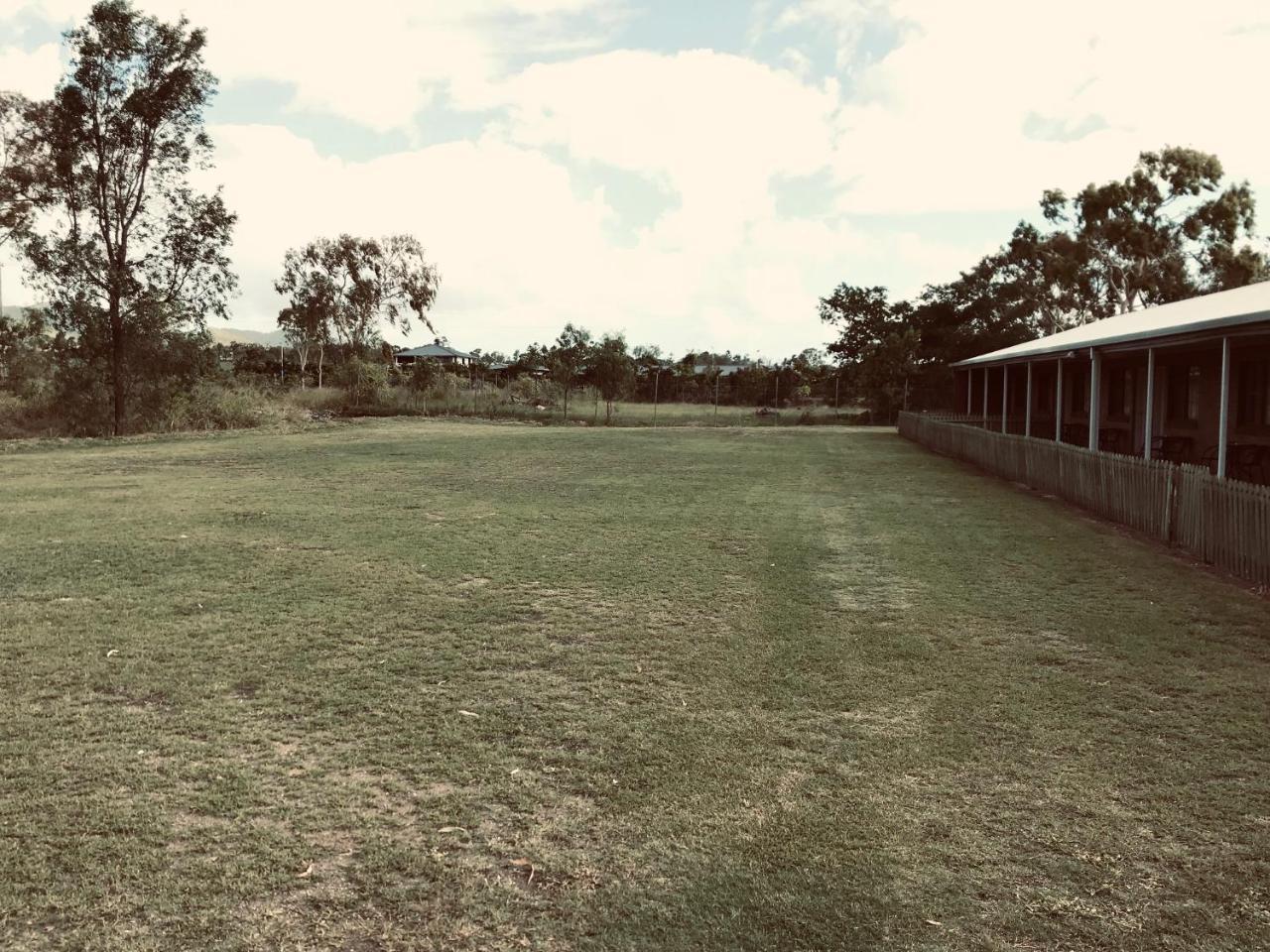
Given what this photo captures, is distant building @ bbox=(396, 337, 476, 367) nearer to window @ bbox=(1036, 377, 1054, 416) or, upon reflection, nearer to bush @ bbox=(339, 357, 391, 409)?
bush @ bbox=(339, 357, 391, 409)

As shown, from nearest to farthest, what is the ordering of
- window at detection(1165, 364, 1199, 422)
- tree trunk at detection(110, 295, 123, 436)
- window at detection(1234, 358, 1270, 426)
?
1. window at detection(1234, 358, 1270, 426)
2. window at detection(1165, 364, 1199, 422)
3. tree trunk at detection(110, 295, 123, 436)

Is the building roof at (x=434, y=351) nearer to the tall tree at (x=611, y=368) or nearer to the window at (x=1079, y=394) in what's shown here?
the tall tree at (x=611, y=368)

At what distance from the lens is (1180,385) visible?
20.3m

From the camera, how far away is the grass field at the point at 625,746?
3336mm

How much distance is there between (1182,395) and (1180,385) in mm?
223

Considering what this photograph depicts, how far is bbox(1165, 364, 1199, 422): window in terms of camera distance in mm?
19625

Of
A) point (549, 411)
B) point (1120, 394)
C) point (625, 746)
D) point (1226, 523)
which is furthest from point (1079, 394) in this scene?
point (625, 746)

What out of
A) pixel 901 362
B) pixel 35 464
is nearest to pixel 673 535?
pixel 35 464

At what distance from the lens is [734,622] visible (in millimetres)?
7230

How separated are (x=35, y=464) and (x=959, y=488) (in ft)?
59.4

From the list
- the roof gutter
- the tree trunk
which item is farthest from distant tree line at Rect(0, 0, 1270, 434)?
the roof gutter

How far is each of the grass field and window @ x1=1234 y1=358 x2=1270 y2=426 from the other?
29.4ft

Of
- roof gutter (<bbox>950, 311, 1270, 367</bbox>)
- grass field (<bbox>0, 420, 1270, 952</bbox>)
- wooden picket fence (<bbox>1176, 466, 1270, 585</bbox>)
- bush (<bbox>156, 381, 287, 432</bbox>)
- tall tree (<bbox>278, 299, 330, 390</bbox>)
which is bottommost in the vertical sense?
grass field (<bbox>0, 420, 1270, 952</bbox>)

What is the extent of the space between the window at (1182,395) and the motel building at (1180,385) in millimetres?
21
